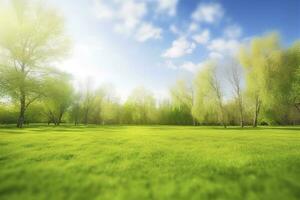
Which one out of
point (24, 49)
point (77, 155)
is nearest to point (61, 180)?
point (77, 155)

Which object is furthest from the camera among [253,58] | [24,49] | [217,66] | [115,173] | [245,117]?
[245,117]

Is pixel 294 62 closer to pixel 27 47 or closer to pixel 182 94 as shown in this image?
pixel 182 94

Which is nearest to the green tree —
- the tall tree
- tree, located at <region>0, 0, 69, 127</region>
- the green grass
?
the tall tree

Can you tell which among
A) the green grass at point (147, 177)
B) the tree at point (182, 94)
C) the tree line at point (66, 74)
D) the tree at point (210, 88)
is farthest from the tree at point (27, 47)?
the tree at point (182, 94)

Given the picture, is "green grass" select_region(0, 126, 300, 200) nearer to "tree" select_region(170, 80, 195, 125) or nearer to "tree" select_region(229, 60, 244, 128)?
"tree" select_region(229, 60, 244, 128)

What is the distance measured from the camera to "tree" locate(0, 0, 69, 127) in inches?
990

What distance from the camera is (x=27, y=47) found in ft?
92.6

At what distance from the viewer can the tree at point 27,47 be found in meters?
25.1

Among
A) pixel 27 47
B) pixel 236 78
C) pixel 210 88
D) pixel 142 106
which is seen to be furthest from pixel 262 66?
pixel 142 106

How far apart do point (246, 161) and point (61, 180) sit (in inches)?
244

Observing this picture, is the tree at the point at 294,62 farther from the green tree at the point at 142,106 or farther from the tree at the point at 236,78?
the green tree at the point at 142,106

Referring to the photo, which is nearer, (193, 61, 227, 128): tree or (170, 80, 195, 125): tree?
(193, 61, 227, 128): tree

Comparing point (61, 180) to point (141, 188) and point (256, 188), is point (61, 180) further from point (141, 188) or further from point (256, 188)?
point (256, 188)

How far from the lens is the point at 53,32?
29.5 metres
